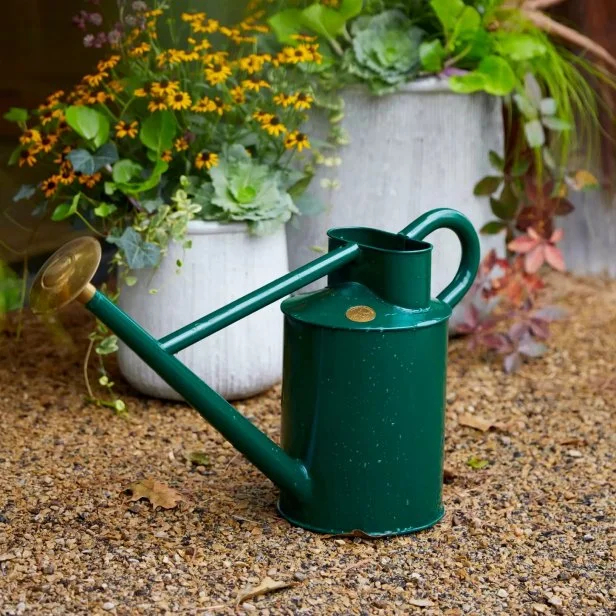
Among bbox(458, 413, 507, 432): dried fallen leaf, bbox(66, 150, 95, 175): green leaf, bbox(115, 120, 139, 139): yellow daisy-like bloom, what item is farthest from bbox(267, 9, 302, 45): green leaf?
bbox(458, 413, 507, 432): dried fallen leaf

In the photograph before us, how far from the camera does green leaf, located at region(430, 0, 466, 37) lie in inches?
106

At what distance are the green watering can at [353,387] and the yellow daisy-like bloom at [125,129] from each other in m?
0.72

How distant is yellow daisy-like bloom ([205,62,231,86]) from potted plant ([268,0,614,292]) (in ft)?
1.01

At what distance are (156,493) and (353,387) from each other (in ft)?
1.59

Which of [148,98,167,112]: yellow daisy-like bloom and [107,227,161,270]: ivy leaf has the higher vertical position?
[148,98,167,112]: yellow daisy-like bloom

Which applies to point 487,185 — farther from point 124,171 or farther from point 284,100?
point 124,171

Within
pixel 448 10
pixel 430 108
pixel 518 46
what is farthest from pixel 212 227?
pixel 518 46

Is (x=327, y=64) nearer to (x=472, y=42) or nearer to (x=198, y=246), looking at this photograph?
(x=472, y=42)

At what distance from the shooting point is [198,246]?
2.46 metres

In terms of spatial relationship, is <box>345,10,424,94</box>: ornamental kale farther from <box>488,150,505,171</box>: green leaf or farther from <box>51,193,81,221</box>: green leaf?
<box>51,193,81,221</box>: green leaf

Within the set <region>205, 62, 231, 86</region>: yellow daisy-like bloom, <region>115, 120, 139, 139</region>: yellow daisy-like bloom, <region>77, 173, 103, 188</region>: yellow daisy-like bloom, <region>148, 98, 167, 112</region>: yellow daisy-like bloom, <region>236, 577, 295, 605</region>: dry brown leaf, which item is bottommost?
<region>236, 577, 295, 605</region>: dry brown leaf

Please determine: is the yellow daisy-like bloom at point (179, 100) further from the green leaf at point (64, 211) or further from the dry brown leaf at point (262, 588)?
the dry brown leaf at point (262, 588)

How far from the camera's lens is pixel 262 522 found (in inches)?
76.5

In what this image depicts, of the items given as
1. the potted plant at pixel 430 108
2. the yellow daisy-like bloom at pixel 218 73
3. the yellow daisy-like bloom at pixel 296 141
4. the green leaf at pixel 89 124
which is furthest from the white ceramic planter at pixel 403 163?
the green leaf at pixel 89 124
